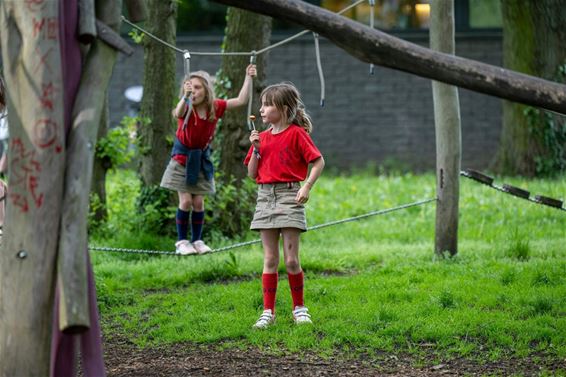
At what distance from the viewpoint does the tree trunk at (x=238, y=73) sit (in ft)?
33.0

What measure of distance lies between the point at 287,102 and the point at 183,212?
2176 mm

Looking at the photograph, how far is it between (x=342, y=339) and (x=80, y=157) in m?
2.58

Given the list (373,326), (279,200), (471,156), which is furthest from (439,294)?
(471,156)

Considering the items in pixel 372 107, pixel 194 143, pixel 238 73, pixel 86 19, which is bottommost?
pixel 194 143

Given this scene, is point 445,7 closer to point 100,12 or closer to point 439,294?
point 439,294

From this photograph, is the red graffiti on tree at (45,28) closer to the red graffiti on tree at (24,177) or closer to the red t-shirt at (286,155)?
the red graffiti on tree at (24,177)

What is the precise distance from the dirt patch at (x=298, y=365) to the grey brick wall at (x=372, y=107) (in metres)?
11.7

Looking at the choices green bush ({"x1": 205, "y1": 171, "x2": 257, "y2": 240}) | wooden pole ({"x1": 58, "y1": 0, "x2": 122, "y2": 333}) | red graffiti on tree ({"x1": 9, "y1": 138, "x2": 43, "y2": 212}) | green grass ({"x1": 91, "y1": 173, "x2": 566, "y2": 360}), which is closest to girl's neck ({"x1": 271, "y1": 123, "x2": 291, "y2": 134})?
green grass ({"x1": 91, "y1": 173, "x2": 566, "y2": 360})

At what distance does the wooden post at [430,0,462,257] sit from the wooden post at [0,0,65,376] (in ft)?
15.6

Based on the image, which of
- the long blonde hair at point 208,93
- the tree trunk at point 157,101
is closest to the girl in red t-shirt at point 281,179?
the long blonde hair at point 208,93

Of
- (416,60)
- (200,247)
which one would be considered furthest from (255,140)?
(416,60)

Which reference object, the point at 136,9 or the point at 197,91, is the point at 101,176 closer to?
the point at 197,91

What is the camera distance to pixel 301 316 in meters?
6.70

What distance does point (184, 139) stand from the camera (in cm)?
809
